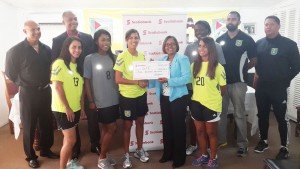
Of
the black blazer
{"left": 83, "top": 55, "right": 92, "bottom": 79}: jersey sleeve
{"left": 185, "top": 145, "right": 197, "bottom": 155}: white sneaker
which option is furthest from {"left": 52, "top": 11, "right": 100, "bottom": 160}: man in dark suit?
{"left": 185, "top": 145, "right": 197, "bottom": 155}: white sneaker

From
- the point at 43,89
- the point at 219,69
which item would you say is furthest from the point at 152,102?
the point at 43,89

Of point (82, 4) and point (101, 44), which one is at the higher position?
point (82, 4)

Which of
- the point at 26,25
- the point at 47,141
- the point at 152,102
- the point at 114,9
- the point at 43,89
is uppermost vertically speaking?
the point at 114,9

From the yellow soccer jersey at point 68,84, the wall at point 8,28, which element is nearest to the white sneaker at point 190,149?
the yellow soccer jersey at point 68,84

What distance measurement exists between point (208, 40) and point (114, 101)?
1165mm

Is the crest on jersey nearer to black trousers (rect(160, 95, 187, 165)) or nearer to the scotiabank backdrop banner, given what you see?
the scotiabank backdrop banner

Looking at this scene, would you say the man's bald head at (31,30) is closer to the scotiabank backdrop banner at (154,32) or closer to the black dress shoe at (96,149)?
the scotiabank backdrop banner at (154,32)

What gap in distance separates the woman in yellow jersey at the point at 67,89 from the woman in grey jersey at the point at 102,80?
0.13 meters

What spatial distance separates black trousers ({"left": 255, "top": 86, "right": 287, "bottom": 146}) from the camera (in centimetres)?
281

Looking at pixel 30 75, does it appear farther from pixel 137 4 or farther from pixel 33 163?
pixel 137 4

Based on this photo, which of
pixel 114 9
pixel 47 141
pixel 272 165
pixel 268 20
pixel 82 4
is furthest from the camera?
pixel 114 9

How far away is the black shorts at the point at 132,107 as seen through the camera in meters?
2.54

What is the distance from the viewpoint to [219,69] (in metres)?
2.45

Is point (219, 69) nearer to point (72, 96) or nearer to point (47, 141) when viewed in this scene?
point (72, 96)
